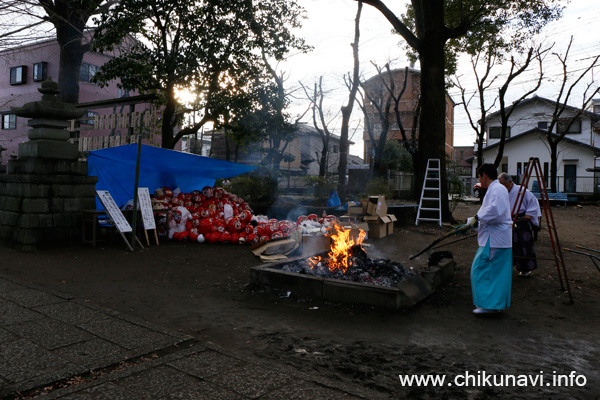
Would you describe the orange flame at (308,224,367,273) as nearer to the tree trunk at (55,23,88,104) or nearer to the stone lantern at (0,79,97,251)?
the stone lantern at (0,79,97,251)

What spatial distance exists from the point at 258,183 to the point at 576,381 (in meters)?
13.6

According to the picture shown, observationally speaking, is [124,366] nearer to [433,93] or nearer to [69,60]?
[433,93]

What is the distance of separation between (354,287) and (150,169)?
323 inches

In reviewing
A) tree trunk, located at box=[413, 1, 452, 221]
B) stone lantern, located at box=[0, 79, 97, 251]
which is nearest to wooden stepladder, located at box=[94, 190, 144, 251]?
stone lantern, located at box=[0, 79, 97, 251]

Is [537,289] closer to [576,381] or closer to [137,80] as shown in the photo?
[576,381]

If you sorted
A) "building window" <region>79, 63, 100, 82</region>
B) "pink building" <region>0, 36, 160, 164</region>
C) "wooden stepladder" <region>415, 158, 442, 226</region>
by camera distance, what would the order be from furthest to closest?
"pink building" <region>0, 36, 160, 164</region> < "building window" <region>79, 63, 100, 82</region> < "wooden stepladder" <region>415, 158, 442, 226</region>

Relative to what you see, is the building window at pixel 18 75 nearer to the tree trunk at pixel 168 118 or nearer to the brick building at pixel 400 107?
the tree trunk at pixel 168 118

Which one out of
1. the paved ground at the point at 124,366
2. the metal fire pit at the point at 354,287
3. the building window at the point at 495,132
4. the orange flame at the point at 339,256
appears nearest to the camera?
the paved ground at the point at 124,366

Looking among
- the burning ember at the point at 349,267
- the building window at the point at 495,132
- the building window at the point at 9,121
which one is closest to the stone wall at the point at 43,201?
the burning ember at the point at 349,267

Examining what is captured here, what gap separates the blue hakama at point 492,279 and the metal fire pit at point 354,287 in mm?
787

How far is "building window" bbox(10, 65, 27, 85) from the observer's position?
32.1 metres

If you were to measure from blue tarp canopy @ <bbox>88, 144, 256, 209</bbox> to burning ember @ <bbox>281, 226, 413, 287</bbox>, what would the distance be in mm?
5196

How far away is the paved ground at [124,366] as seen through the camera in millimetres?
2947

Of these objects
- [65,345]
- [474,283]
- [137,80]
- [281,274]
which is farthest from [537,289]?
[137,80]
